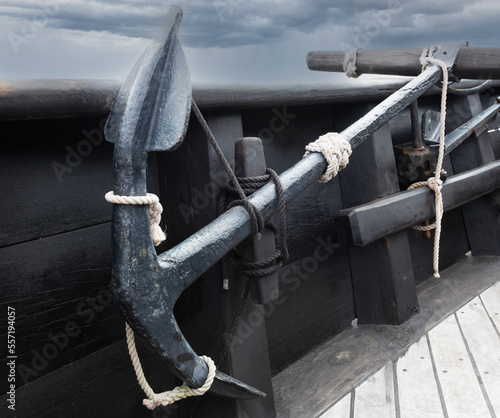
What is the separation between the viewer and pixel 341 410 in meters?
1.34

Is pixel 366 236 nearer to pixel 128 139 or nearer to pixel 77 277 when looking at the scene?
pixel 77 277

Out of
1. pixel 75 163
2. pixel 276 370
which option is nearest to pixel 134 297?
pixel 75 163

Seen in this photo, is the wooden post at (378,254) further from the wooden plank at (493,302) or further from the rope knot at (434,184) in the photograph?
the wooden plank at (493,302)

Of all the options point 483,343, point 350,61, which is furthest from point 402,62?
point 483,343

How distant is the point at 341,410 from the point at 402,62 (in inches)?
48.1

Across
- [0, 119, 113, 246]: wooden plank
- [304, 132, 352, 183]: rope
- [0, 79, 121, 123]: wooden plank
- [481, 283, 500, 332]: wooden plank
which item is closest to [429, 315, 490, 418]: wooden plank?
[481, 283, 500, 332]: wooden plank

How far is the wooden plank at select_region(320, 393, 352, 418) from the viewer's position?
1320mm

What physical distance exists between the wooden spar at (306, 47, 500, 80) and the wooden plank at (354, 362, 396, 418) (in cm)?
102

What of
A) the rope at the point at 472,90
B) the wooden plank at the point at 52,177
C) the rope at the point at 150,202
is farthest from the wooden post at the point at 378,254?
the rope at the point at 150,202

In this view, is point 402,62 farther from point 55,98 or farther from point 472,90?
point 55,98

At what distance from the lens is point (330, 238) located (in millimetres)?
1782

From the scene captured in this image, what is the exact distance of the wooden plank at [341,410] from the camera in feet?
4.33

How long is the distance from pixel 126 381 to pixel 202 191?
1.54 feet

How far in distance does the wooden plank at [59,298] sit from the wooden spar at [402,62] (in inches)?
49.9
